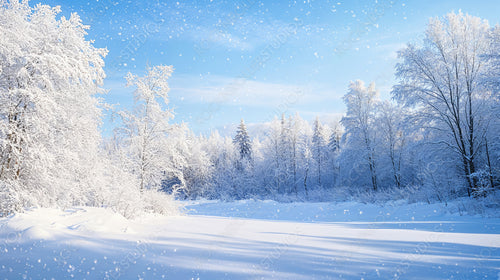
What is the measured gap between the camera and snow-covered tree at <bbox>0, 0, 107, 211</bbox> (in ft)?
21.2

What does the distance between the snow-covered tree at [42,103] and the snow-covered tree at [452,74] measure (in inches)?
524

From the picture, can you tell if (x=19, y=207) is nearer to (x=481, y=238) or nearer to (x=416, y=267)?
(x=416, y=267)

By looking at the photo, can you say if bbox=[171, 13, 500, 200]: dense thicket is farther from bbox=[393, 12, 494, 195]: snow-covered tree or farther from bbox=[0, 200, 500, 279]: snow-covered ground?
bbox=[0, 200, 500, 279]: snow-covered ground

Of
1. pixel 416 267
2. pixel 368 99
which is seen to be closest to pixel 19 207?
pixel 416 267

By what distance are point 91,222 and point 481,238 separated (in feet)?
21.0

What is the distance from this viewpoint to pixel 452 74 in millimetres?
11305

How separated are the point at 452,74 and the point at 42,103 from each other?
1583 cm

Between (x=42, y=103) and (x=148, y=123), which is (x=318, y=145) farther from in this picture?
(x=42, y=103)

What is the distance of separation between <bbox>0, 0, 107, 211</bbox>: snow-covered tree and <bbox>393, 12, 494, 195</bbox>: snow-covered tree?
43.7 feet

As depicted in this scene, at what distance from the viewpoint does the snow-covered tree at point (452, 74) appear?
35.6 ft

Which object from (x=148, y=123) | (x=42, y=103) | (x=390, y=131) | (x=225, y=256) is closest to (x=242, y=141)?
(x=390, y=131)

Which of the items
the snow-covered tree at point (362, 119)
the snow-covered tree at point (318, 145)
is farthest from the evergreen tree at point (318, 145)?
the snow-covered tree at point (362, 119)

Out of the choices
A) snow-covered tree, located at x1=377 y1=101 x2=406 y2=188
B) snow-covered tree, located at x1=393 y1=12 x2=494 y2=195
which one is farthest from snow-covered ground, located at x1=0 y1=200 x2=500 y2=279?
snow-covered tree, located at x1=377 y1=101 x2=406 y2=188

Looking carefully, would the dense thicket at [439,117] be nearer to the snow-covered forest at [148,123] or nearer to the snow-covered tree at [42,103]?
the snow-covered forest at [148,123]
